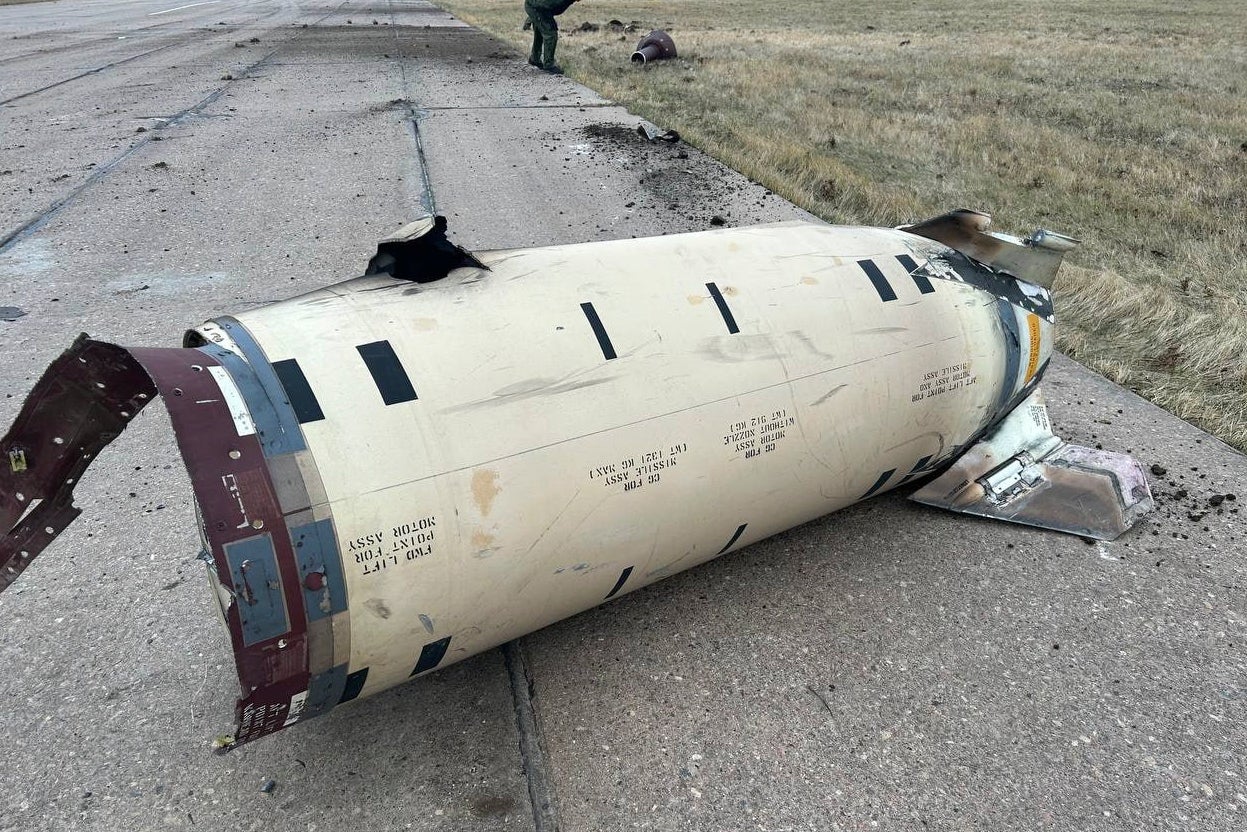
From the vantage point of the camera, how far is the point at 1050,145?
35.2 feet

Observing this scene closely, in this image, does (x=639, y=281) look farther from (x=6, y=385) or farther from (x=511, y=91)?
(x=511, y=91)

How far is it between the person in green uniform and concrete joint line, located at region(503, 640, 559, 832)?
13715mm

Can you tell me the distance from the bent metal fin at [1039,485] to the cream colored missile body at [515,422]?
369mm

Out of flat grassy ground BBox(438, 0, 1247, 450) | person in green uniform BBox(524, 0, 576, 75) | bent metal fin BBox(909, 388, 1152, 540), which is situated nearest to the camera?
bent metal fin BBox(909, 388, 1152, 540)

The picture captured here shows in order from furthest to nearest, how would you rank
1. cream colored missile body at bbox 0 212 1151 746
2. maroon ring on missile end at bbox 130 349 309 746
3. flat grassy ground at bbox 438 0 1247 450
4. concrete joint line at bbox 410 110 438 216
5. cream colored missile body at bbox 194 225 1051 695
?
concrete joint line at bbox 410 110 438 216
flat grassy ground at bbox 438 0 1247 450
cream colored missile body at bbox 194 225 1051 695
cream colored missile body at bbox 0 212 1151 746
maroon ring on missile end at bbox 130 349 309 746

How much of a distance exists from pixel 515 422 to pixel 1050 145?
10986 millimetres

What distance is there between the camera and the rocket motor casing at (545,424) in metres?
2.10

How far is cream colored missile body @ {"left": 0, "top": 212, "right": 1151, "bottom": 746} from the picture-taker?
2.07 meters

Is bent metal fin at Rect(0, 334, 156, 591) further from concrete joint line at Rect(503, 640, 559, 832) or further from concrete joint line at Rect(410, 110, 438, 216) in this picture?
concrete joint line at Rect(410, 110, 438, 216)

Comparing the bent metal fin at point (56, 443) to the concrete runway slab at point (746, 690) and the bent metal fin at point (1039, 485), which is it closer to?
the concrete runway slab at point (746, 690)

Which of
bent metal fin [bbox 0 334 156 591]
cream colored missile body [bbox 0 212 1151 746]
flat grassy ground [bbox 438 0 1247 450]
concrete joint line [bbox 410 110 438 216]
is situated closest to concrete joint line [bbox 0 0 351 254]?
concrete joint line [bbox 410 110 438 216]

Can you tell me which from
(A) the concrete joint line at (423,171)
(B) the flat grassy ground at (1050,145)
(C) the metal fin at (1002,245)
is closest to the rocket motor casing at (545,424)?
(C) the metal fin at (1002,245)

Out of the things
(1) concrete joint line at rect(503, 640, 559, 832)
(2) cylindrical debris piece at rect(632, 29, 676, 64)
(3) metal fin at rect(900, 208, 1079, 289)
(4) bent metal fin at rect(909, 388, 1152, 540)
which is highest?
(2) cylindrical debris piece at rect(632, 29, 676, 64)

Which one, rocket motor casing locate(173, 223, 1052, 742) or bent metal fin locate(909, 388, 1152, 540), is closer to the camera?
rocket motor casing locate(173, 223, 1052, 742)
